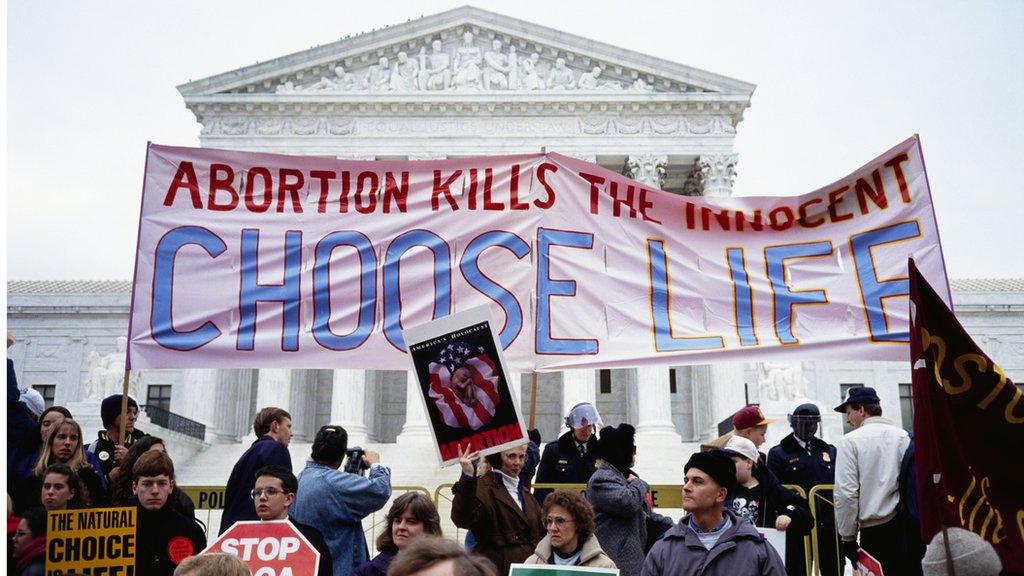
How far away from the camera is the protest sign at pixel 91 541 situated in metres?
5.63

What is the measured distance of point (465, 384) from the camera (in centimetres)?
596

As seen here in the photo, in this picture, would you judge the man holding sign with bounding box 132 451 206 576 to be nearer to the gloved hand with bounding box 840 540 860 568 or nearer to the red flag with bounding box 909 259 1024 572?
the red flag with bounding box 909 259 1024 572

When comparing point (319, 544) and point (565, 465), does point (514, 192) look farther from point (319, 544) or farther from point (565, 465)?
point (319, 544)

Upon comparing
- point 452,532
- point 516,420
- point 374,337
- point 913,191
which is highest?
point 913,191

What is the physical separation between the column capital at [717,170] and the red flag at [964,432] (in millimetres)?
29160

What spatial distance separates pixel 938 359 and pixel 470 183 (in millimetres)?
4274

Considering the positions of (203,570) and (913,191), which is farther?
(913,191)

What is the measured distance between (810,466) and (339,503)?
4885 millimetres

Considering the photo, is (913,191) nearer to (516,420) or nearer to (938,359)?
(938,359)

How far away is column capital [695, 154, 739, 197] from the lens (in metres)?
33.9

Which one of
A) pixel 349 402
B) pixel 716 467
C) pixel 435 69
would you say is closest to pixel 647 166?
pixel 435 69

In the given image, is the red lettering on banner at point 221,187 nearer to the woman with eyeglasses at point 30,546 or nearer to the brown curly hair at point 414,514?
the woman with eyeglasses at point 30,546

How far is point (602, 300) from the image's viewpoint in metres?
7.91

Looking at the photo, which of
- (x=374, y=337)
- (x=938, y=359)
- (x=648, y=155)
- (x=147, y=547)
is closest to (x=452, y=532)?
(x=374, y=337)
